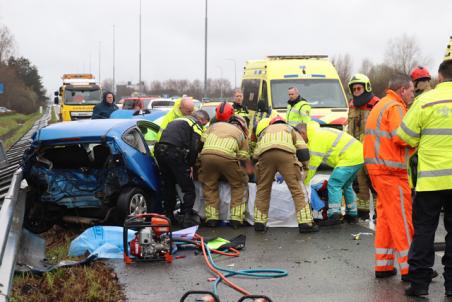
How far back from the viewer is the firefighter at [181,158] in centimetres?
874

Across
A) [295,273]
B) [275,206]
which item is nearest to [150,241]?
[295,273]

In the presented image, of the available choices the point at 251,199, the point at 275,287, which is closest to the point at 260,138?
the point at 251,199

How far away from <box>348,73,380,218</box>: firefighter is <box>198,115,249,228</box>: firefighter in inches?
68.9

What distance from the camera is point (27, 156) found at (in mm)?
8336

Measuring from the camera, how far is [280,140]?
8.43m

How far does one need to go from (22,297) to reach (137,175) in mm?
3100

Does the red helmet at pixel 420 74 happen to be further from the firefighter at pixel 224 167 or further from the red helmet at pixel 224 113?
the red helmet at pixel 224 113

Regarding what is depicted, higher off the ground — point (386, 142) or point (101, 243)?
point (386, 142)

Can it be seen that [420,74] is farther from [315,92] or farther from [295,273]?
[315,92]

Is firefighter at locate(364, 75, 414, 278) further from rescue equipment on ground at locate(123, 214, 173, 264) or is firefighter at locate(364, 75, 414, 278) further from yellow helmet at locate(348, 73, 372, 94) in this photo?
yellow helmet at locate(348, 73, 372, 94)

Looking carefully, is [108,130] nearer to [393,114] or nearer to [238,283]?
[238,283]

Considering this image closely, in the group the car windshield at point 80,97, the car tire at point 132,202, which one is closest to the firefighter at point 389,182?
the car tire at point 132,202

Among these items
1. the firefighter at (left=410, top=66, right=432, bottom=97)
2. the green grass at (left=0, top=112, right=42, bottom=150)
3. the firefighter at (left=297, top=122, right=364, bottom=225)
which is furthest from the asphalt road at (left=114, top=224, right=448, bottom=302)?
the green grass at (left=0, top=112, right=42, bottom=150)

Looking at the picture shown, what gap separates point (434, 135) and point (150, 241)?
317 centimetres
